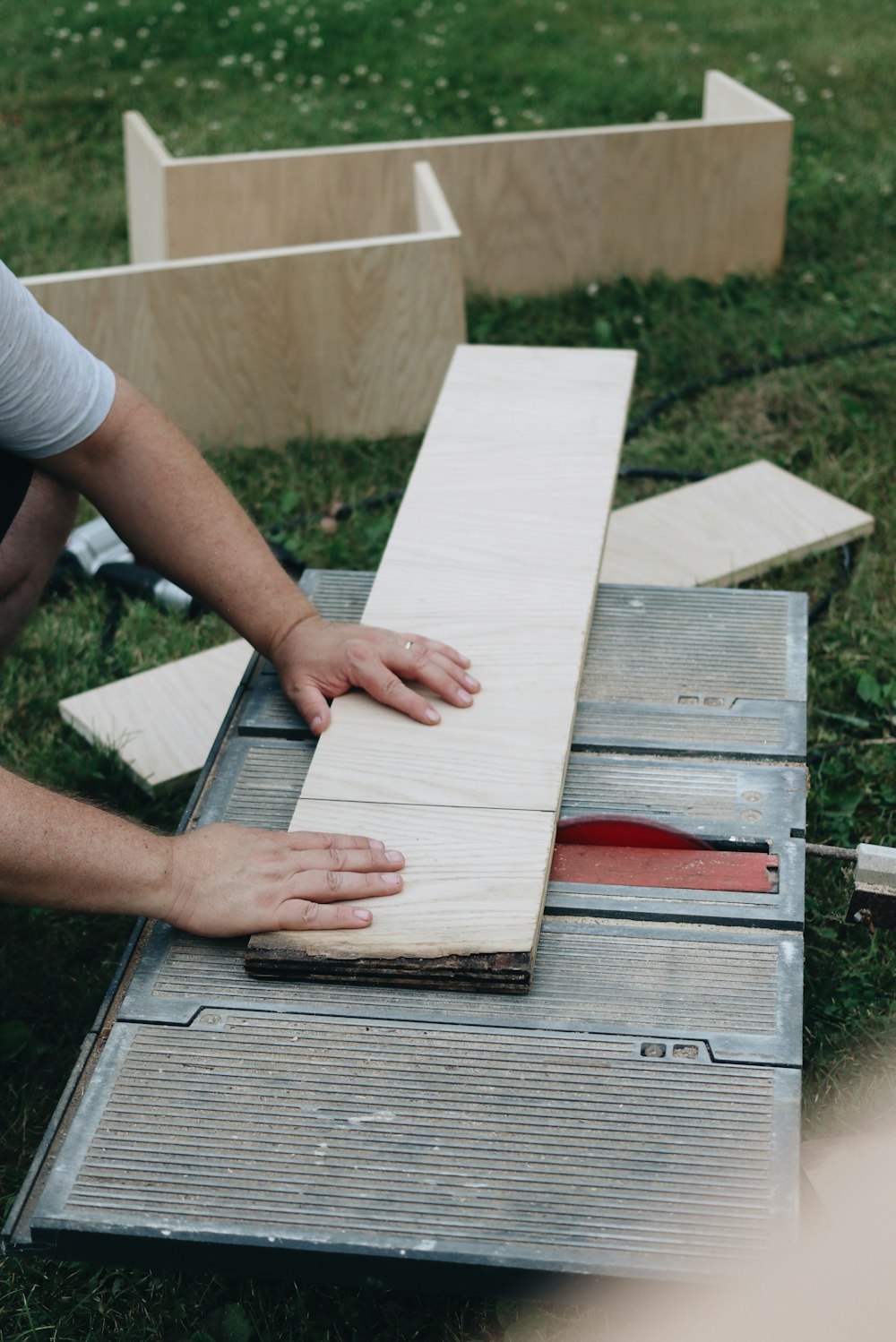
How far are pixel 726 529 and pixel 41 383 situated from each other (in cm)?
179

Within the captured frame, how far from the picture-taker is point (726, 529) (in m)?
3.23

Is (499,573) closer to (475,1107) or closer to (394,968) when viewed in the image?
(394,968)

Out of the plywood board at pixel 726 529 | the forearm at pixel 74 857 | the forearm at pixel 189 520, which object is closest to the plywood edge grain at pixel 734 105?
the plywood board at pixel 726 529

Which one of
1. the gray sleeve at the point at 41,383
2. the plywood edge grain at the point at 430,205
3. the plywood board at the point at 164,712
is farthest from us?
the plywood edge grain at the point at 430,205

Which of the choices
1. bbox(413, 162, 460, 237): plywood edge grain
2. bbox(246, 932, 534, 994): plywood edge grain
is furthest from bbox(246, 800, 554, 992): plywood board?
bbox(413, 162, 460, 237): plywood edge grain

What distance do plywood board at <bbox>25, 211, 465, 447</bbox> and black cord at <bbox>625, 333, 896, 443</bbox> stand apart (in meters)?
0.61

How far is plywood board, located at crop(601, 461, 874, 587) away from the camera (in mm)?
3086

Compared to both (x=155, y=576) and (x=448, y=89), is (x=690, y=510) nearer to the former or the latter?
(x=155, y=576)

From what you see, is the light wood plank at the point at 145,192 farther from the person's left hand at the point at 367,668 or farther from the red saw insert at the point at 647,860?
the red saw insert at the point at 647,860

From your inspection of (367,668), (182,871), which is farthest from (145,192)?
(182,871)

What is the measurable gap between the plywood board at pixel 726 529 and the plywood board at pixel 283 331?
80 cm

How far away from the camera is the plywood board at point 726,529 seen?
3.09m

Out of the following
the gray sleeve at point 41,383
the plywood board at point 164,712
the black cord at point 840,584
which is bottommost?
the black cord at point 840,584

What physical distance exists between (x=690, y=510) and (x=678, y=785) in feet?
5.16
